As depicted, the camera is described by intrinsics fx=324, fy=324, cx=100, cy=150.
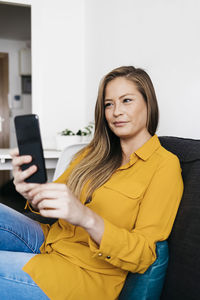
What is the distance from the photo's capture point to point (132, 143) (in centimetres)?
121

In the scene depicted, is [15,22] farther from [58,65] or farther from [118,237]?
[118,237]

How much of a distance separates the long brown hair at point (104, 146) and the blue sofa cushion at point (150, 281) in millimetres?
316

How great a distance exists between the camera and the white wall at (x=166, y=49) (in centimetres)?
136

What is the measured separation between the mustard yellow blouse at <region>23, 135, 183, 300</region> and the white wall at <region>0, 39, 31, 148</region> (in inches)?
176

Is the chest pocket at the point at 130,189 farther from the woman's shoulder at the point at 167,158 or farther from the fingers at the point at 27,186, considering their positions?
the fingers at the point at 27,186

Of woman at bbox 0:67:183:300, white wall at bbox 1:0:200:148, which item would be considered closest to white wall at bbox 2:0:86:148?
white wall at bbox 1:0:200:148

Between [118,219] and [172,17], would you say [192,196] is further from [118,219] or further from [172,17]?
[172,17]

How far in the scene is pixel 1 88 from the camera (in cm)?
522

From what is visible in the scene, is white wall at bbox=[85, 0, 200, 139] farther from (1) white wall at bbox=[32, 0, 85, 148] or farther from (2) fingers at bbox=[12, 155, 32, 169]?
(2) fingers at bbox=[12, 155, 32, 169]

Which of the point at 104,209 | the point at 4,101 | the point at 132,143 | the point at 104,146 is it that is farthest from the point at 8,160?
the point at 4,101

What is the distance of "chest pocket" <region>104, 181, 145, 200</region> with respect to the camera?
3.15 ft

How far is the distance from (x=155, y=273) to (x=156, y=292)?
67 millimetres

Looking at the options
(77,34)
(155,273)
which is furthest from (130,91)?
(77,34)

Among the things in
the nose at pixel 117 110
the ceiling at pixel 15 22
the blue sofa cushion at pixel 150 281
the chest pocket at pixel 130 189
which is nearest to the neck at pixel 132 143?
the nose at pixel 117 110
